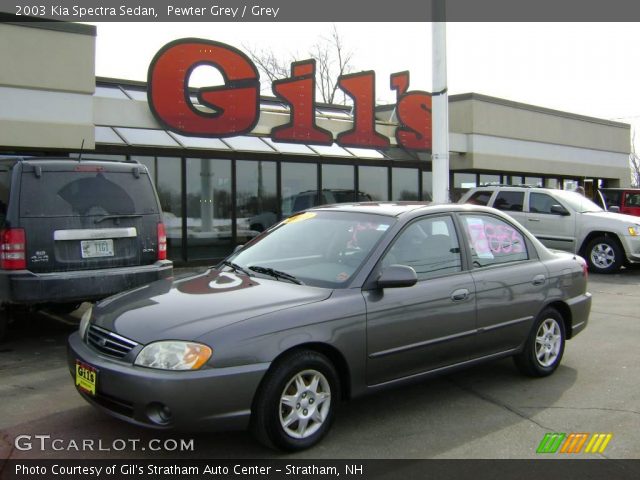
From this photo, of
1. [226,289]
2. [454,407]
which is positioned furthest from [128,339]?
[454,407]

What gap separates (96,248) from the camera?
6301mm

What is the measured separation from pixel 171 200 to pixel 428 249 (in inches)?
357

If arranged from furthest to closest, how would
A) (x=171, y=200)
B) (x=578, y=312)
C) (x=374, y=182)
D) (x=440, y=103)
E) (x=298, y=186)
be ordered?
(x=374, y=182), (x=298, y=186), (x=171, y=200), (x=440, y=103), (x=578, y=312)

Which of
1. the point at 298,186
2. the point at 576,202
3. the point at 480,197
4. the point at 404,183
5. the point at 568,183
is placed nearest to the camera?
the point at 576,202

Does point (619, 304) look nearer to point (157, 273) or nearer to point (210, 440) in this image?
point (157, 273)

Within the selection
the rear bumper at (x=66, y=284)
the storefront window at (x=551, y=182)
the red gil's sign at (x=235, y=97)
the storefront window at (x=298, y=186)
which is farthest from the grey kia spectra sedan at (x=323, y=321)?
the storefront window at (x=551, y=182)

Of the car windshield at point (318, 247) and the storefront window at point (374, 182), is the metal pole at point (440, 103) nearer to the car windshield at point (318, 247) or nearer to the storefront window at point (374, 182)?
the car windshield at point (318, 247)

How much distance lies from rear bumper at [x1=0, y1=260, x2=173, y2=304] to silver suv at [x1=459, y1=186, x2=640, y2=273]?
916 cm

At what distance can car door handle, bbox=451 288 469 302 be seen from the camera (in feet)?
14.8

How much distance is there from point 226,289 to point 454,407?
196 centimetres

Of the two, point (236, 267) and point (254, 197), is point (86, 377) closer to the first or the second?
point (236, 267)

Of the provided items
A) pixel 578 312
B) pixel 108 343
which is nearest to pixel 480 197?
pixel 578 312

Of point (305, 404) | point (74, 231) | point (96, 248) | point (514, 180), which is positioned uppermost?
point (514, 180)

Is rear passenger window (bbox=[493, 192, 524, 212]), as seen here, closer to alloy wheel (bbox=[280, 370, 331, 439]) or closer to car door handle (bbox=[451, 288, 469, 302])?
car door handle (bbox=[451, 288, 469, 302])
